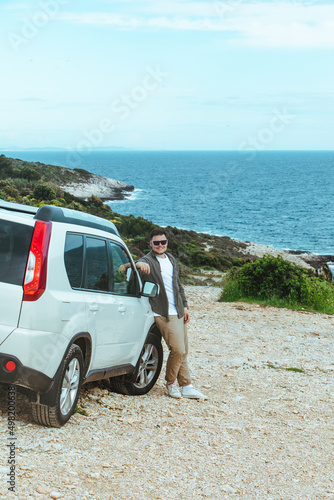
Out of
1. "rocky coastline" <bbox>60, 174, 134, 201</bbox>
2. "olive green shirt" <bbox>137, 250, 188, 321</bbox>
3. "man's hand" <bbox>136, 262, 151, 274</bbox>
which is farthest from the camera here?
"rocky coastline" <bbox>60, 174, 134, 201</bbox>

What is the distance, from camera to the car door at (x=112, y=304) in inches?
209

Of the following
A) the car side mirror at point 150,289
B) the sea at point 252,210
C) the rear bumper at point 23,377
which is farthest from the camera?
the sea at point 252,210

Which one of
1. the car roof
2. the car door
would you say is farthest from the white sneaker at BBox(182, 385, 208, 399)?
the car roof

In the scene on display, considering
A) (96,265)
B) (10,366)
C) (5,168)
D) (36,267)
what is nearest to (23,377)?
(10,366)

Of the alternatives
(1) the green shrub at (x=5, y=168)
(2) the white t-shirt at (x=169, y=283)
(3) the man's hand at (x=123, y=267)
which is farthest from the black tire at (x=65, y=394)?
(1) the green shrub at (x=5, y=168)

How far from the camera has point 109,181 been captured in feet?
299

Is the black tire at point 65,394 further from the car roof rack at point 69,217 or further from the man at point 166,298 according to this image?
the man at point 166,298

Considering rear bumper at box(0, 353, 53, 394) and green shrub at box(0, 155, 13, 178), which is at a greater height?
green shrub at box(0, 155, 13, 178)

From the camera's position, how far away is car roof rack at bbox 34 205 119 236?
4.71m

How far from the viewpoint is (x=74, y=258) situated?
16.3 ft

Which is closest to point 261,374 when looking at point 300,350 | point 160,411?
point 300,350

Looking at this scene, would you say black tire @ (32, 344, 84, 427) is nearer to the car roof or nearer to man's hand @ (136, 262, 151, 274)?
the car roof

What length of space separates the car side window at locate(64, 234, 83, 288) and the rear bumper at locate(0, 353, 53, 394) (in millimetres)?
797

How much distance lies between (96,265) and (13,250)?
1057 millimetres
